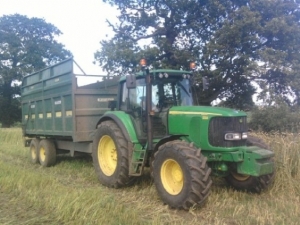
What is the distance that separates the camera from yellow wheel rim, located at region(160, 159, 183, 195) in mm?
5707

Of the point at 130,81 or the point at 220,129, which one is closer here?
the point at 220,129

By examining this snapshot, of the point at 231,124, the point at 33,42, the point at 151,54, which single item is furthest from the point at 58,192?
the point at 33,42

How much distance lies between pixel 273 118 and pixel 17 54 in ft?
97.1

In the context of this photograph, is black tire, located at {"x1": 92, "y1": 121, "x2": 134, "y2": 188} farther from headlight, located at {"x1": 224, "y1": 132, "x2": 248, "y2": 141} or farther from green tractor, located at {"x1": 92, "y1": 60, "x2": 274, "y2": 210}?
headlight, located at {"x1": 224, "y1": 132, "x2": 248, "y2": 141}

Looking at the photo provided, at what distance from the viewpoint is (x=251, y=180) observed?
20.9ft

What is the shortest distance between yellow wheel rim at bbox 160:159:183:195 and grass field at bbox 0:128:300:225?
32cm

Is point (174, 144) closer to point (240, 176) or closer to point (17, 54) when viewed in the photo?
point (240, 176)

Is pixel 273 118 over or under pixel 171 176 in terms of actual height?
over

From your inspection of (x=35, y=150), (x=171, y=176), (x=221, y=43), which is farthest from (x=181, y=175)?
(x=221, y=43)

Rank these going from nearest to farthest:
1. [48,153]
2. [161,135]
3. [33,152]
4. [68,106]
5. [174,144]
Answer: [174,144] → [161,135] → [68,106] → [48,153] → [33,152]

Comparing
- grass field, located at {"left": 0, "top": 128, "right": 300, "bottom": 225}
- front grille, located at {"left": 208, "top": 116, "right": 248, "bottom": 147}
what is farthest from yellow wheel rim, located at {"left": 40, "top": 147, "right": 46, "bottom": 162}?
front grille, located at {"left": 208, "top": 116, "right": 248, "bottom": 147}

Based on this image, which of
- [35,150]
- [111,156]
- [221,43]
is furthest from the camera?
[221,43]

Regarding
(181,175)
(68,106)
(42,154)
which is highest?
(68,106)

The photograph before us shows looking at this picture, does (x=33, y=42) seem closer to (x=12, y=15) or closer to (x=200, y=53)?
(x=12, y=15)
